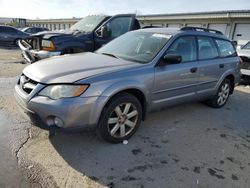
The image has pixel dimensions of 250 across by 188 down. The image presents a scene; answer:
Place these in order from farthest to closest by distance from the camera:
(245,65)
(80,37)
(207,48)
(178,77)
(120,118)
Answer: (245,65)
(80,37)
(207,48)
(178,77)
(120,118)

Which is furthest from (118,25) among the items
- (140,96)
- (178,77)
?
(140,96)

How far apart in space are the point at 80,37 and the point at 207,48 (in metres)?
3.66

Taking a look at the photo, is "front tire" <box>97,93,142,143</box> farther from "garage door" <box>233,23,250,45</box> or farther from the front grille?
"garage door" <box>233,23,250,45</box>

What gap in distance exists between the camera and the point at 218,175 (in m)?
3.00

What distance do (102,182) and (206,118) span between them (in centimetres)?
291

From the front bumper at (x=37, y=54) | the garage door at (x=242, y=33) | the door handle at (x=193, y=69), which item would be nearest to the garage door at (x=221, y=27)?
the garage door at (x=242, y=33)

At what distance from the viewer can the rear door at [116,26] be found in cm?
742

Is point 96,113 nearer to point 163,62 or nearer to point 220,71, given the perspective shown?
point 163,62

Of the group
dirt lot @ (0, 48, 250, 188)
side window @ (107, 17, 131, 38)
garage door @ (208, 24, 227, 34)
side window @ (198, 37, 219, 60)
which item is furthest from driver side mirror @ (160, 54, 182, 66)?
garage door @ (208, 24, 227, 34)

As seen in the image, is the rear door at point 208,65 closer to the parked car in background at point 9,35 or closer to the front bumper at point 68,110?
the front bumper at point 68,110

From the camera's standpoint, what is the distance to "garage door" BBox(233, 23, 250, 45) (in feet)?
57.2

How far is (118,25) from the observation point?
791cm

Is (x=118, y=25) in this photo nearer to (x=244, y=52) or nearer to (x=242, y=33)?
(x=244, y=52)

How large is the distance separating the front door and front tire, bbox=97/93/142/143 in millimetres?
439
